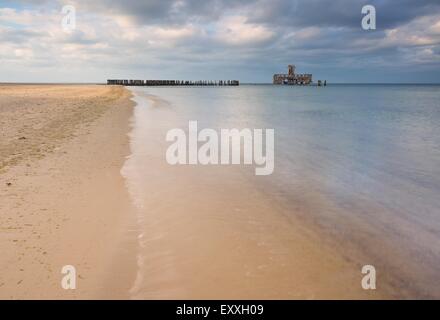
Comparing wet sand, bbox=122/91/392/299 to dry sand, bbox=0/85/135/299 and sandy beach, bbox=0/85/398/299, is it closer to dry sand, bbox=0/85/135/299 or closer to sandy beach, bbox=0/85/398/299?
sandy beach, bbox=0/85/398/299

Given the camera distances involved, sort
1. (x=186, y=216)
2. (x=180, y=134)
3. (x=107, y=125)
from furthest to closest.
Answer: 1. (x=107, y=125)
2. (x=180, y=134)
3. (x=186, y=216)

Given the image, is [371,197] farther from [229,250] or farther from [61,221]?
[61,221]

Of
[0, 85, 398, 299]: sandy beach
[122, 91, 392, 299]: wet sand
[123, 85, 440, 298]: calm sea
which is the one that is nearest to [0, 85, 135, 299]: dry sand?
[0, 85, 398, 299]: sandy beach

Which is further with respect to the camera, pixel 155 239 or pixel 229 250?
pixel 155 239

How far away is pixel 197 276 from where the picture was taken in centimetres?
480

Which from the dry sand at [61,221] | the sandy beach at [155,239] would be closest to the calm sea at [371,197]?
the sandy beach at [155,239]

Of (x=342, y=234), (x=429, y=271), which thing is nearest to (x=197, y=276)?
(x=342, y=234)

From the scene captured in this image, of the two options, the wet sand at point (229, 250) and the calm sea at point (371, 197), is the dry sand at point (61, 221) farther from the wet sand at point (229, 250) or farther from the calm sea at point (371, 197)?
the calm sea at point (371, 197)

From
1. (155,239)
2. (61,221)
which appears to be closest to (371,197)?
(155,239)

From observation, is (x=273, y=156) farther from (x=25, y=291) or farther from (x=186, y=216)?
(x=25, y=291)

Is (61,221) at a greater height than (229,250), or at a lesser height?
greater
